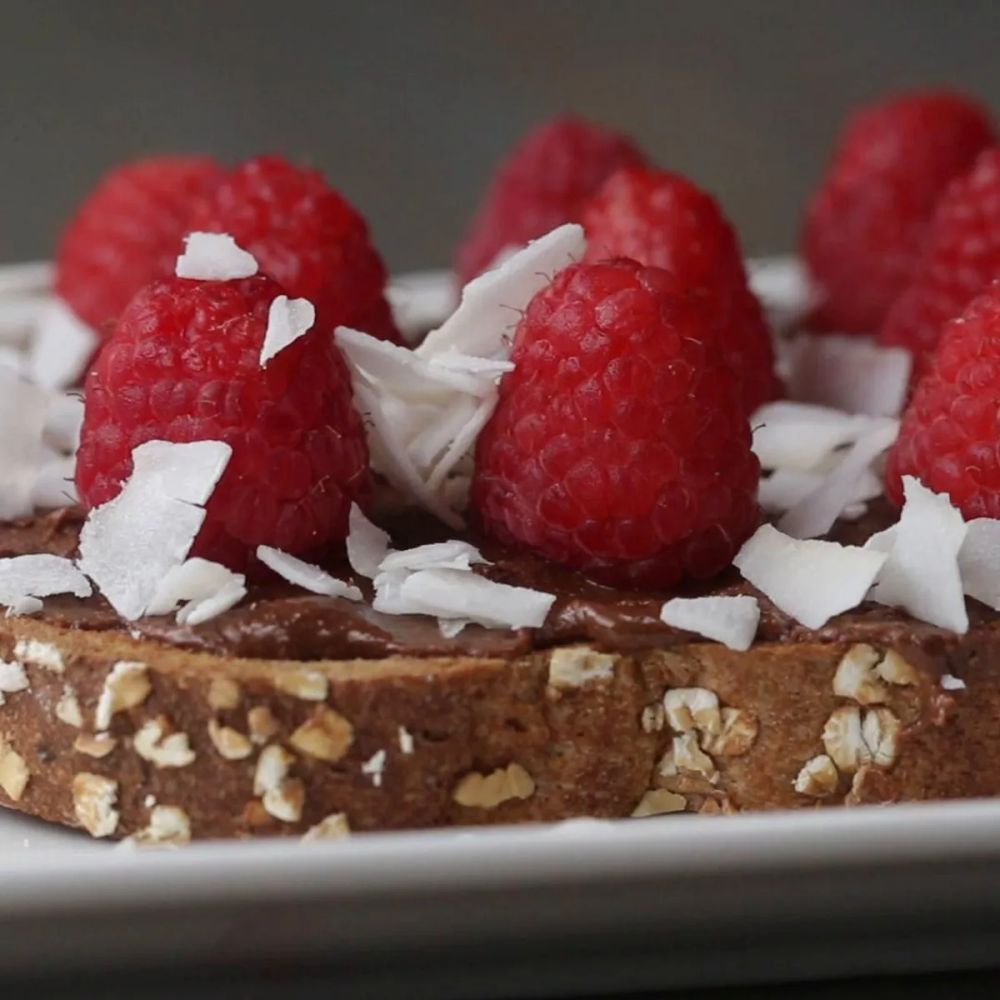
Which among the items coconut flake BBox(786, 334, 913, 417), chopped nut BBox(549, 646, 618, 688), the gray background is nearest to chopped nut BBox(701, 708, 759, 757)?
chopped nut BBox(549, 646, 618, 688)

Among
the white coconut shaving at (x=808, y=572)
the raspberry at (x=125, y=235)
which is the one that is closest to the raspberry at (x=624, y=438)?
the white coconut shaving at (x=808, y=572)

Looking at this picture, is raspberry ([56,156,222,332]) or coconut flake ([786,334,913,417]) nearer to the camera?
coconut flake ([786,334,913,417])

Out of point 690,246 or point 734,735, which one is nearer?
point 734,735

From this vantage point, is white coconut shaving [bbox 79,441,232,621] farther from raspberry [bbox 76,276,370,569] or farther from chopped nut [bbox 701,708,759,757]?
chopped nut [bbox 701,708,759,757]

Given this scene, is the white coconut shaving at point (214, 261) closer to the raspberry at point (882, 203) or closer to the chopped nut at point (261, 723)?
the chopped nut at point (261, 723)

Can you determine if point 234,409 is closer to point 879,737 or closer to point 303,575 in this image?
point 303,575

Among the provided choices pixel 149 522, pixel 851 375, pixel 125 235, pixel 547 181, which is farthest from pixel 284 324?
pixel 547 181
